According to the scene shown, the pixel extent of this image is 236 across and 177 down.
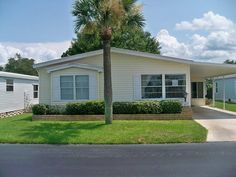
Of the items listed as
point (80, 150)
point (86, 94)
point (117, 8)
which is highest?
point (117, 8)

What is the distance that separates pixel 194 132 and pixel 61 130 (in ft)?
16.0

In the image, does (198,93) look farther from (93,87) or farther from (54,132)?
(54,132)

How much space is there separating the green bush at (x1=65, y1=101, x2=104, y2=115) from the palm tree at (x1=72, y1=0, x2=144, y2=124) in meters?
2.39

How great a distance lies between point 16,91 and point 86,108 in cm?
967

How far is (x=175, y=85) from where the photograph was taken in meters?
19.1

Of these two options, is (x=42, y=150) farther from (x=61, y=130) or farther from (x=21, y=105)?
(x=21, y=105)

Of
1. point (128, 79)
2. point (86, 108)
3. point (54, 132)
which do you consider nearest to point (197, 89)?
point (128, 79)

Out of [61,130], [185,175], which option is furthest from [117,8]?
[185,175]

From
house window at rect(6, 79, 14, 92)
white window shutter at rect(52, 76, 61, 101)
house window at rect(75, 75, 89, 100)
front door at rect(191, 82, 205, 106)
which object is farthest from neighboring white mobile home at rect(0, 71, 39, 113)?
front door at rect(191, 82, 205, 106)

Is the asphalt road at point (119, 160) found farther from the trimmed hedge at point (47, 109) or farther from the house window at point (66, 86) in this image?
the house window at point (66, 86)

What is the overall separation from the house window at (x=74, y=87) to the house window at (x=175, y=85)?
4300 millimetres

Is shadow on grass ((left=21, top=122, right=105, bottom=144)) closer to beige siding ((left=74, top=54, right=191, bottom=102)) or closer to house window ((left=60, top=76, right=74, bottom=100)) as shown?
house window ((left=60, top=76, right=74, bottom=100))

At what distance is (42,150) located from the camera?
10.1 m

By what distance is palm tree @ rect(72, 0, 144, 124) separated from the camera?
1413 centimetres
